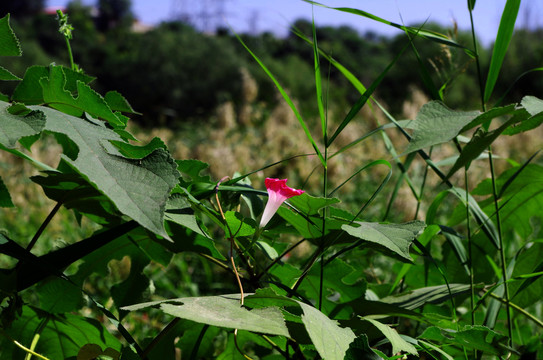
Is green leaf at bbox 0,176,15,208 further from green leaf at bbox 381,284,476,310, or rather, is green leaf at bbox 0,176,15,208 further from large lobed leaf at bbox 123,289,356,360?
green leaf at bbox 381,284,476,310

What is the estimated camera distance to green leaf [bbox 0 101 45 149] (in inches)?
13.8

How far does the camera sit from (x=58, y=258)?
1.67 ft

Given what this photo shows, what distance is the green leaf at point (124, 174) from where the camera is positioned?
331mm

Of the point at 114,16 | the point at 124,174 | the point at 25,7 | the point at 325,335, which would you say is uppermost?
the point at 25,7

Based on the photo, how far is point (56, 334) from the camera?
0.61 meters

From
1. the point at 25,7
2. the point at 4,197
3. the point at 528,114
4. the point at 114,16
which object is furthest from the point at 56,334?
the point at 25,7

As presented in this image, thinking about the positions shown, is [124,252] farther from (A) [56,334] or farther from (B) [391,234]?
(B) [391,234]

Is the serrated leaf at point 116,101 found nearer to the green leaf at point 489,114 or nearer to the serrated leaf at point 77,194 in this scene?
the serrated leaf at point 77,194

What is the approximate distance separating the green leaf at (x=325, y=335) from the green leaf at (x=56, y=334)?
315mm

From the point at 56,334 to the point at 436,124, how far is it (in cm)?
46

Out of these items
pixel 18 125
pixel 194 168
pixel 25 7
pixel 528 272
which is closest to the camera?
pixel 18 125

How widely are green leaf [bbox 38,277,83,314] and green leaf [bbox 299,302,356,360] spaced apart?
0.32 m

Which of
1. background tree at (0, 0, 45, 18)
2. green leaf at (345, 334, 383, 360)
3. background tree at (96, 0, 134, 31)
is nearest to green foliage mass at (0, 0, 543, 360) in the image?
green leaf at (345, 334, 383, 360)

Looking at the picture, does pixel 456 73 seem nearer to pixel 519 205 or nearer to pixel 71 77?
pixel 519 205
